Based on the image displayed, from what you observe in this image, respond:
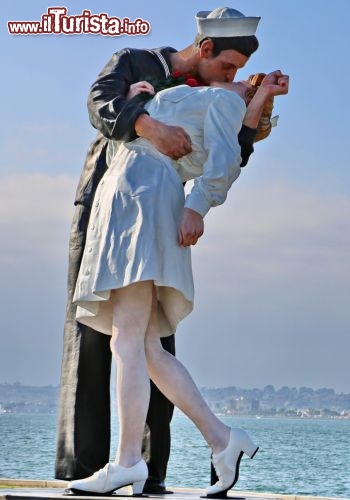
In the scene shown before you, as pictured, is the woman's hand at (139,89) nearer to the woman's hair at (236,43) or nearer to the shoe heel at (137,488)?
the woman's hair at (236,43)

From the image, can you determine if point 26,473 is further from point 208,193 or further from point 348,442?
point 348,442

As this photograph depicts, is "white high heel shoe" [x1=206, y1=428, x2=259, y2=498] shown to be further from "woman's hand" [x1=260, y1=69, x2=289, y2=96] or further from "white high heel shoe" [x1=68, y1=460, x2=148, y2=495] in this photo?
"woman's hand" [x1=260, y1=69, x2=289, y2=96]

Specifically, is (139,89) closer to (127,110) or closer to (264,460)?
(127,110)

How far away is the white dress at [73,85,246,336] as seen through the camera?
13.4 ft

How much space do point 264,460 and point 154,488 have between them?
75.2ft

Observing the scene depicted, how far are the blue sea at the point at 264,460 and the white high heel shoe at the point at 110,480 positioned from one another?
2.42m

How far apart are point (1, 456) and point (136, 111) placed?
15.9m

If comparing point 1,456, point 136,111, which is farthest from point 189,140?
point 1,456

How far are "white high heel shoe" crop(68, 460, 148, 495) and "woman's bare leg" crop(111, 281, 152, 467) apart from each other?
0.03m

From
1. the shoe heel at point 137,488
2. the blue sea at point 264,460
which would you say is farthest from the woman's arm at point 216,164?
the blue sea at point 264,460

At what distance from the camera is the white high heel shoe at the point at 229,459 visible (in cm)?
409

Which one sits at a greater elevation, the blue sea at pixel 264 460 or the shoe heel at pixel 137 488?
the blue sea at pixel 264 460

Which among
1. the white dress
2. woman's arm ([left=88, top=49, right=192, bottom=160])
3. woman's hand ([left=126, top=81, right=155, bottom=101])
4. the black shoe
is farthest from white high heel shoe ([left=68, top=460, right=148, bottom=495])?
woman's hand ([left=126, top=81, right=155, bottom=101])

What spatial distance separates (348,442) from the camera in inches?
1421
